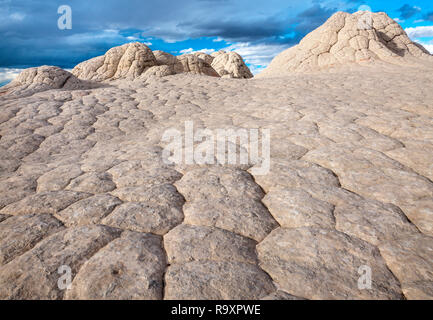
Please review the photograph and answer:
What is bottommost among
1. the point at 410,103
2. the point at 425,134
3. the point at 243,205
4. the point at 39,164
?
the point at 39,164

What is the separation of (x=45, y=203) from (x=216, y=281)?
142 cm

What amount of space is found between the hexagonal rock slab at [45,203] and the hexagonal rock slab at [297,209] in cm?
139

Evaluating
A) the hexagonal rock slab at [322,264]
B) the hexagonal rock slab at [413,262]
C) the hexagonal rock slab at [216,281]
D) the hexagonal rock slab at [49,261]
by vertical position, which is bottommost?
the hexagonal rock slab at [49,261]

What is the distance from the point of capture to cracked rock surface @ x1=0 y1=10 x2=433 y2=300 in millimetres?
1233

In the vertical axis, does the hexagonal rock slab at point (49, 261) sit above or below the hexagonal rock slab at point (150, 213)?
below

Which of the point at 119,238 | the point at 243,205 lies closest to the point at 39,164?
the point at 119,238

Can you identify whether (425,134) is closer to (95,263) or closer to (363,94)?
(363,94)

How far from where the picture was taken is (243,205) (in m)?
1.84

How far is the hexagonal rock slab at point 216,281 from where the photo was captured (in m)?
1.17

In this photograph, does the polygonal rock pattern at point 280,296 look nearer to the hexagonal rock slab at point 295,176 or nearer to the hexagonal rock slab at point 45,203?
the hexagonal rock slab at point 295,176

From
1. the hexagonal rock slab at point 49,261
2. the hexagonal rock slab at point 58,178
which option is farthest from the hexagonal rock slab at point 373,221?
the hexagonal rock slab at point 58,178

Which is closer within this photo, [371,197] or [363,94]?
[371,197]

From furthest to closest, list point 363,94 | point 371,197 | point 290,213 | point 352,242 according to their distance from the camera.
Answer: point 363,94 → point 371,197 → point 290,213 → point 352,242

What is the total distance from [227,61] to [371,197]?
1518 cm
